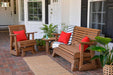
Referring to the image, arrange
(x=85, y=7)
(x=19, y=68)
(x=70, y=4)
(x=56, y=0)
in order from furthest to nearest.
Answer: (x=56, y=0) < (x=70, y=4) < (x=85, y=7) < (x=19, y=68)

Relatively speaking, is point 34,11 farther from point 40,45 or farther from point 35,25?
point 40,45

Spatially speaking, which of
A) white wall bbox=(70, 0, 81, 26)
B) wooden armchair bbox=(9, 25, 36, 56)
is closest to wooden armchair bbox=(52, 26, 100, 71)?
wooden armchair bbox=(9, 25, 36, 56)

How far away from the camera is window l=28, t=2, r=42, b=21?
775 centimetres

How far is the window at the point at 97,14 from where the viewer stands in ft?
15.3

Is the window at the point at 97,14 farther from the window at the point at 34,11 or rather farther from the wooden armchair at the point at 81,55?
the window at the point at 34,11

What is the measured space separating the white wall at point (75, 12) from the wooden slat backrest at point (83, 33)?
0.86m

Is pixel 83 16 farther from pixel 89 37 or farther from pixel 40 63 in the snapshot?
pixel 40 63

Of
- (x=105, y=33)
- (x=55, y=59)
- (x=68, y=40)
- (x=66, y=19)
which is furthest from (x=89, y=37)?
(x=66, y=19)

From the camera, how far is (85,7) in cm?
521

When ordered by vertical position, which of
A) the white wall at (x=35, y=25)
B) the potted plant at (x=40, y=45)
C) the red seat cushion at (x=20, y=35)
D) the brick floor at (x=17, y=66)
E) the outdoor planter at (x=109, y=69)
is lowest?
the brick floor at (x=17, y=66)

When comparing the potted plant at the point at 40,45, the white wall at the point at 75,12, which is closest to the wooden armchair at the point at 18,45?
the potted plant at the point at 40,45

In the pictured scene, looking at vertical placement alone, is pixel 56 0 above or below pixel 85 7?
above

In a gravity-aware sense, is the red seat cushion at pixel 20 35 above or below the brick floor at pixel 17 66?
above

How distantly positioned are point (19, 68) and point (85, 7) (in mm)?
2749
